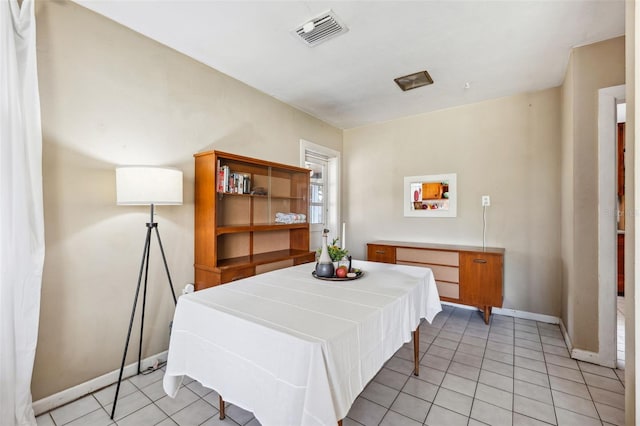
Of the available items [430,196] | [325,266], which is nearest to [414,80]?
[430,196]

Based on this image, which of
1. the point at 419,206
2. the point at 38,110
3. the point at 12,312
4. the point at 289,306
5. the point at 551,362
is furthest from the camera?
the point at 419,206

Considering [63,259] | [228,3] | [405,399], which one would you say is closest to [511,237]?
[405,399]

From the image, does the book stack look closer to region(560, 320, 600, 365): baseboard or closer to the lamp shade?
the lamp shade

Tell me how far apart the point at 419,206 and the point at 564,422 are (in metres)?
2.76

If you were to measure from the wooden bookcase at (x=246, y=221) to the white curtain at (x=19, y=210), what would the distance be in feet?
3.57

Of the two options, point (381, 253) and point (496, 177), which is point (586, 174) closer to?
point (496, 177)

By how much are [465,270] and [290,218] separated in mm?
2175

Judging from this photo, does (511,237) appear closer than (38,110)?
No

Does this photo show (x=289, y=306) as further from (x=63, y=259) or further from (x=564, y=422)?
(x=564, y=422)

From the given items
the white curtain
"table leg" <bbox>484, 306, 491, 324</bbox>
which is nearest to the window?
"table leg" <bbox>484, 306, 491, 324</bbox>

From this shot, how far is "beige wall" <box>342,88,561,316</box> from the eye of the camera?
10.9 feet

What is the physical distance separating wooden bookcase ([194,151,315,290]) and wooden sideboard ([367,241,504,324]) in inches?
55.0

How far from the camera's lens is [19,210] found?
1673 millimetres

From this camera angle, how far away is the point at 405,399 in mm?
1971
